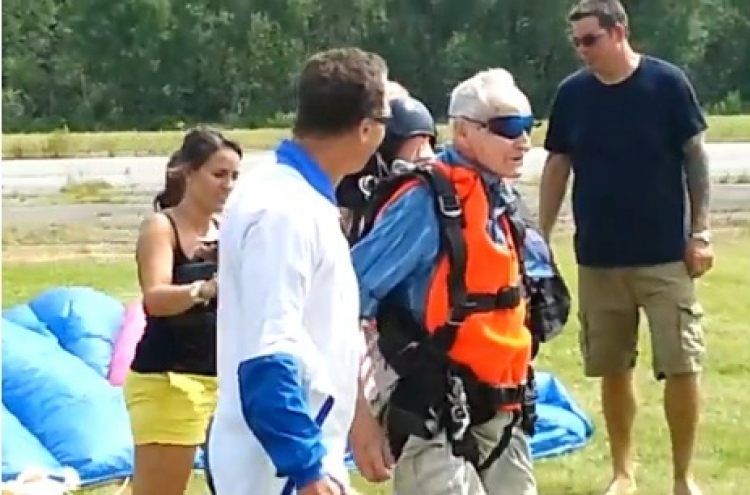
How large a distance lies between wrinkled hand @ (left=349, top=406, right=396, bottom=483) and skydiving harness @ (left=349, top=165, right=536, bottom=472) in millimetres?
66

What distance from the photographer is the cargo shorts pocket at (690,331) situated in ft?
22.2

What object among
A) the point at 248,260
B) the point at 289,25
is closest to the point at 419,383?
the point at 248,260

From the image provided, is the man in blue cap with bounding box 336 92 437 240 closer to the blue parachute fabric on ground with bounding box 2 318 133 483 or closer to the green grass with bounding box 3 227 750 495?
the green grass with bounding box 3 227 750 495

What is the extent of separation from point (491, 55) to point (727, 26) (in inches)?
251

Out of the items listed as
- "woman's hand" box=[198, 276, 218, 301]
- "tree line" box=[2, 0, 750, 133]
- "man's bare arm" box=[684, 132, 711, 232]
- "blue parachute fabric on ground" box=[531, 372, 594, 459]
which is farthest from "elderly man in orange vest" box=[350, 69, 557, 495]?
"tree line" box=[2, 0, 750, 133]

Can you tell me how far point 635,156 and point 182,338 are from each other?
2270 mm

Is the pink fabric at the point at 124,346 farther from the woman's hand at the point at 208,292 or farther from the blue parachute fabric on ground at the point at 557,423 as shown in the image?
the woman's hand at the point at 208,292

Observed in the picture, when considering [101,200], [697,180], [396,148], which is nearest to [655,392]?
[697,180]

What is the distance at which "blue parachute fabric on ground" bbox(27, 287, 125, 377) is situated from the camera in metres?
8.30

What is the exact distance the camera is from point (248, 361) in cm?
332

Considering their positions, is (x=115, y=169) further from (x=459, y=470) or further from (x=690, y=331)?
(x=459, y=470)

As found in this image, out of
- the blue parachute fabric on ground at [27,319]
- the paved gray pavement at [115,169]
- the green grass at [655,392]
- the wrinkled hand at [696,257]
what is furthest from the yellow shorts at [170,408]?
the paved gray pavement at [115,169]

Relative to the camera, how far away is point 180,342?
17.6 feet

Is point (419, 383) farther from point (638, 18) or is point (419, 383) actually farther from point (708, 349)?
point (638, 18)
